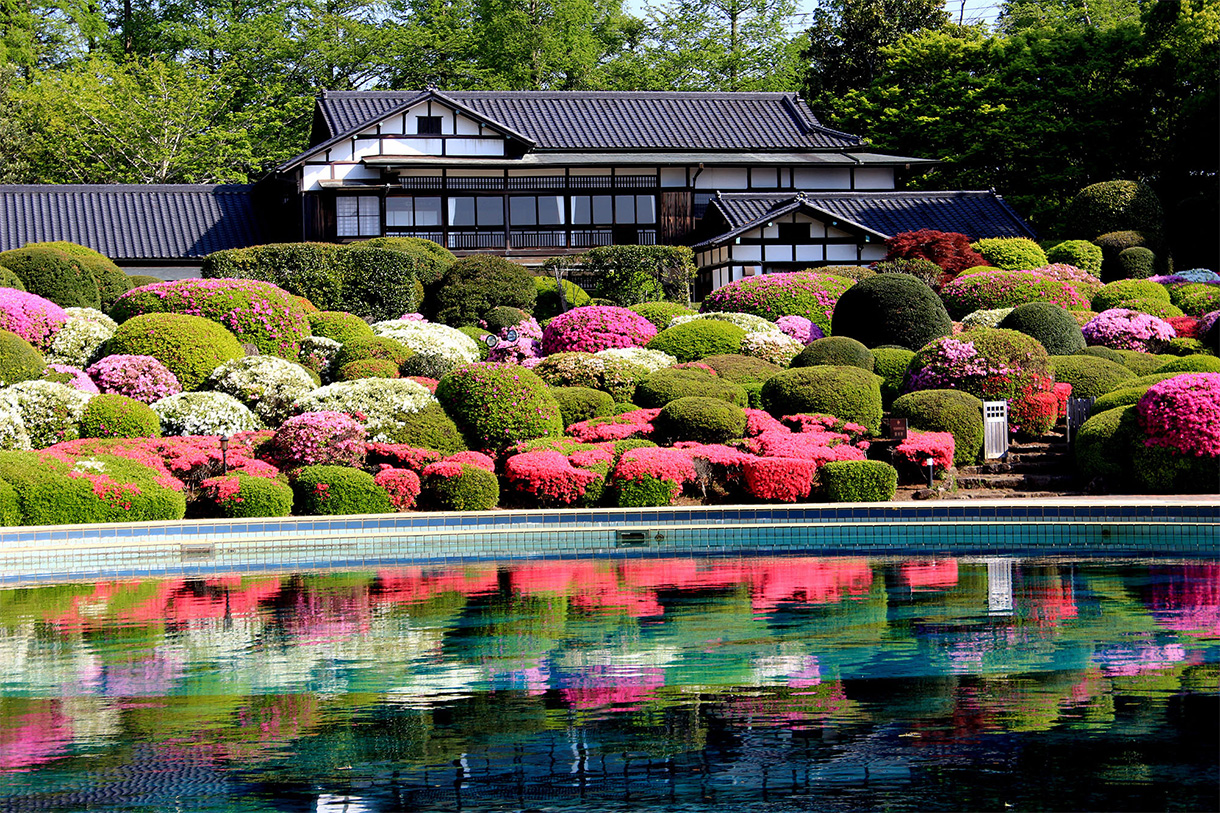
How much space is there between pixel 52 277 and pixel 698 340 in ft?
42.2

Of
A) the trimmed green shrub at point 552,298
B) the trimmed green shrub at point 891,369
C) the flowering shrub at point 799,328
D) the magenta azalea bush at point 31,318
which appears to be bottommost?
the trimmed green shrub at point 891,369

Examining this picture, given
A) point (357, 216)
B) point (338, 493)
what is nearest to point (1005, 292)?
point (338, 493)

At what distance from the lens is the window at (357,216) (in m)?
40.5

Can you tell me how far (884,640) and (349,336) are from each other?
1822 cm

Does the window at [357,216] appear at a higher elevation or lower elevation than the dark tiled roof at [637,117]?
lower

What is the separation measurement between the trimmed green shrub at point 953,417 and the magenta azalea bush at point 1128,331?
6.53 m

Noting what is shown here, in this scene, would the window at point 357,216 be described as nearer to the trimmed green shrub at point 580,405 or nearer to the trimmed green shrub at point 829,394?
the trimmed green shrub at point 580,405

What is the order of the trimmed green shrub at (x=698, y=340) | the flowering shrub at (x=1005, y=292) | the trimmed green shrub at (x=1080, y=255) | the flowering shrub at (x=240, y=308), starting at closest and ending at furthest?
the flowering shrub at (x=240, y=308)
the trimmed green shrub at (x=698, y=340)
the flowering shrub at (x=1005, y=292)
the trimmed green shrub at (x=1080, y=255)

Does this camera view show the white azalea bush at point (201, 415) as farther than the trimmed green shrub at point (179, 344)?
No

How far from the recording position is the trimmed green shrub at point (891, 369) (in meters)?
24.5

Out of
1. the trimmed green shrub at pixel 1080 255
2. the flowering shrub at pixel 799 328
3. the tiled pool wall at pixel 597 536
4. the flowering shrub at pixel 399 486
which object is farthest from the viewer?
the trimmed green shrub at pixel 1080 255

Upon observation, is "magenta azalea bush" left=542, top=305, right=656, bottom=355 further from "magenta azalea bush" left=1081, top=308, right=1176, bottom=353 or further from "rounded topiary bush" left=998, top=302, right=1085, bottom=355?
"magenta azalea bush" left=1081, top=308, right=1176, bottom=353

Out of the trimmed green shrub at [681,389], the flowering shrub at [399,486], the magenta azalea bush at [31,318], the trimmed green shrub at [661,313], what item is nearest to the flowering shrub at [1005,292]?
the trimmed green shrub at [661,313]

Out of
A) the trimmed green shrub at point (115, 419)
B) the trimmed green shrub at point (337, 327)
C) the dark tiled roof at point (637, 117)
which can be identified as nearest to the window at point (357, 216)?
the dark tiled roof at point (637, 117)
